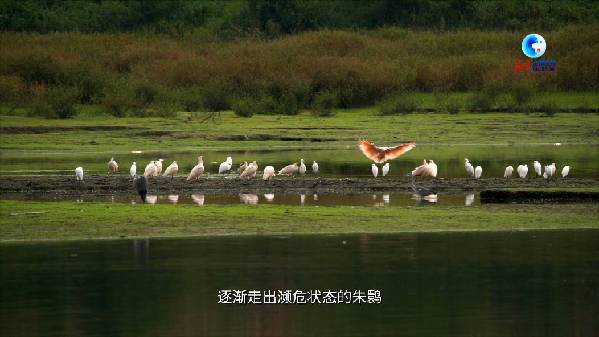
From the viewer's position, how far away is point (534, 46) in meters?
50.1

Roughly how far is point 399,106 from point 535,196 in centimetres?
2260

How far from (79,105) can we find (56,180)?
65.3 ft

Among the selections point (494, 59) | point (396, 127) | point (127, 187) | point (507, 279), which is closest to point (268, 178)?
point (127, 187)

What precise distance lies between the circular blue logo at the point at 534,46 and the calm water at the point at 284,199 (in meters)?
27.6

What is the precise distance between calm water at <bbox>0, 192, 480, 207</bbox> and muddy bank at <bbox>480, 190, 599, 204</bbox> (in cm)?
25

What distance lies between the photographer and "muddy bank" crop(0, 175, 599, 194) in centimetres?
2386

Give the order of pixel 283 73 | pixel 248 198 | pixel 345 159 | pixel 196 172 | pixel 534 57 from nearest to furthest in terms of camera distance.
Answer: pixel 248 198 → pixel 196 172 → pixel 345 159 → pixel 283 73 → pixel 534 57

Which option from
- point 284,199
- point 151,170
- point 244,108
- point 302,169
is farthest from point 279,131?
point 284,199

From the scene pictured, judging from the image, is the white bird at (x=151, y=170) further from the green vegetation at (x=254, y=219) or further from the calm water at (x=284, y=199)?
the green vegetation at (x=254, y=219)

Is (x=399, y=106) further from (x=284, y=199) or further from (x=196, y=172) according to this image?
(x=284, y=199)

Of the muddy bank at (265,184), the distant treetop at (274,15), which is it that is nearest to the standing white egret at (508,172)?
the muddy bank at (265,184)

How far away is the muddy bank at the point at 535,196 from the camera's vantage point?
21.5 m

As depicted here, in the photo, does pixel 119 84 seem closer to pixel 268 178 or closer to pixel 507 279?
pixel 268 178

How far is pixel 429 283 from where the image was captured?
13867 mm
